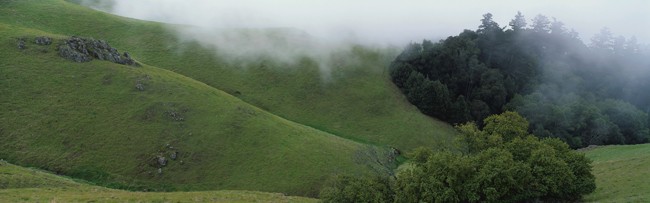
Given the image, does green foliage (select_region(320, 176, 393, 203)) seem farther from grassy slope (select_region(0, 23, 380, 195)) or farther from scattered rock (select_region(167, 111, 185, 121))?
scattered rock (select_region(167, 111, 185, 121))

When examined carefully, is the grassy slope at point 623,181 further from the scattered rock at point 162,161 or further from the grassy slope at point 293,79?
the scattered rock at point 162,161

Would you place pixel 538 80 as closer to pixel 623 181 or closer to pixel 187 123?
pixel 623 181

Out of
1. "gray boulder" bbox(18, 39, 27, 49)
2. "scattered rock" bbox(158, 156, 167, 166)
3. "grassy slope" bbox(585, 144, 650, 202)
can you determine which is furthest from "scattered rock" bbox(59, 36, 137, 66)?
"grassy slope" bbox(585, 144, 650, 202)

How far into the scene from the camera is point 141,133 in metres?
73.6

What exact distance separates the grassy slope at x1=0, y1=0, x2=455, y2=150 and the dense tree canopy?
25.1 ft

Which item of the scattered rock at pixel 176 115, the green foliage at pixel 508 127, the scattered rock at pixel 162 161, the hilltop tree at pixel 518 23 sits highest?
the hilltop tree at pixel 518 23

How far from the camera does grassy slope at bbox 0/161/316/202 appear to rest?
1678 inches

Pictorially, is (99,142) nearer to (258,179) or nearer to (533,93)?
(258,179)

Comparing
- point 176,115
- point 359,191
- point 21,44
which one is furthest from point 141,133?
point 359,191

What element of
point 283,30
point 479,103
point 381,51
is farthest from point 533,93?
point 283,30

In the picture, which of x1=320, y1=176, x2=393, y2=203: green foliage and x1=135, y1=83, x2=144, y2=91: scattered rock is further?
x1=135, y1=83, x2=144, y2=91: scattered rock

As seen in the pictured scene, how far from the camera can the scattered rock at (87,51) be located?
289 ft

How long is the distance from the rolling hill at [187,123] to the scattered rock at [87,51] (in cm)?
193

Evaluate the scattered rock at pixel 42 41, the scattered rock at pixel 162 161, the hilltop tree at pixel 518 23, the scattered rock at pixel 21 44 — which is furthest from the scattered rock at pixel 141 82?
the hilltop tree at pixel 518 23
